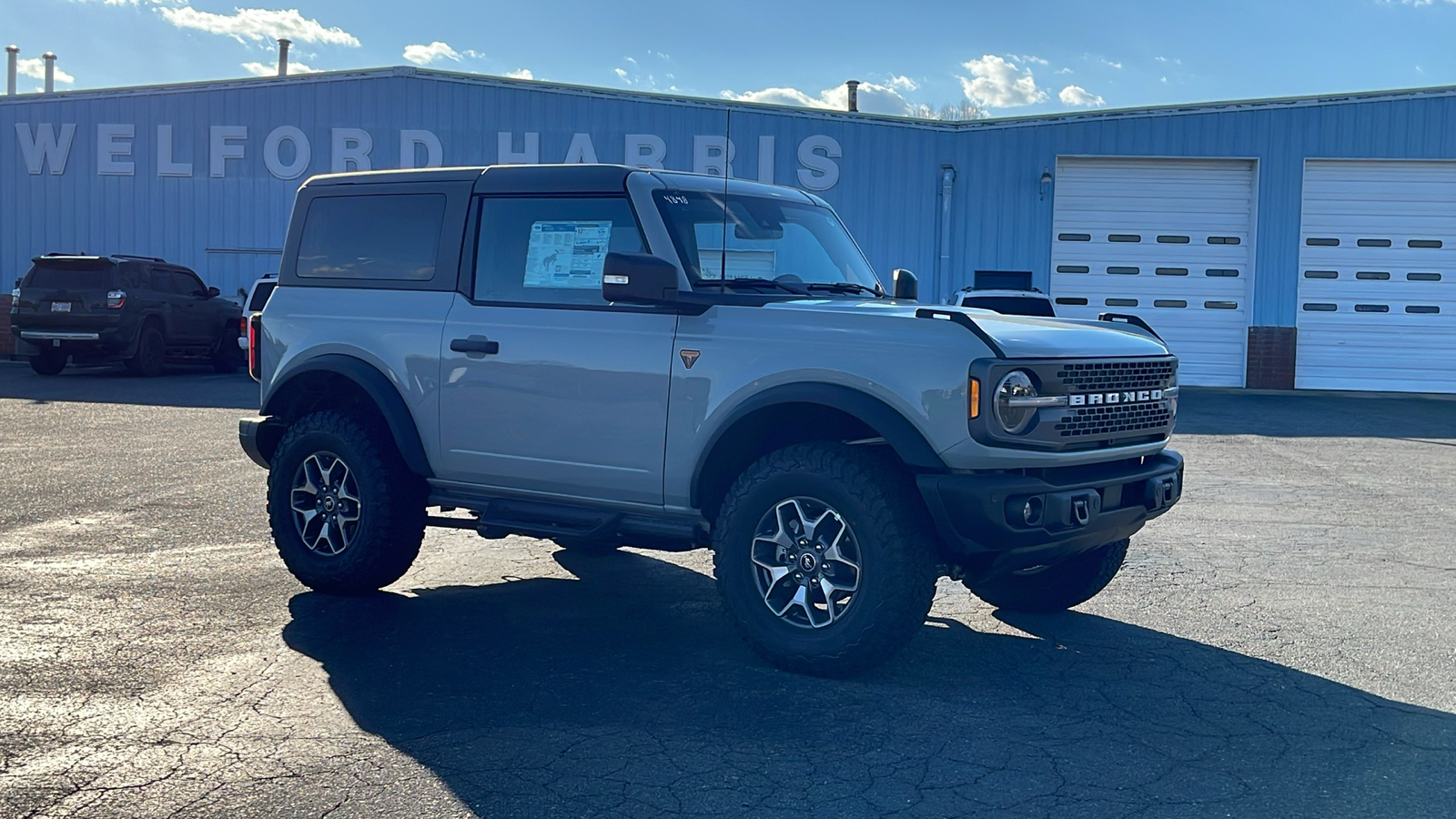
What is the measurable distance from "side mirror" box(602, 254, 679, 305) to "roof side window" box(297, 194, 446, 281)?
1320 mm

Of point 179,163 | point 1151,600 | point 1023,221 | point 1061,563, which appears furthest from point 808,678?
point 179,163

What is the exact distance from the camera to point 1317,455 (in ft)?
43.9

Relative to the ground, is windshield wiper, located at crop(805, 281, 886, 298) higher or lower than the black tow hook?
higher

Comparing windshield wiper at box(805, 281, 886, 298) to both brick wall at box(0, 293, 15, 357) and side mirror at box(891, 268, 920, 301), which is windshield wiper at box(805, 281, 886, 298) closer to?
side mirror at box(891, 268, 920, 301)

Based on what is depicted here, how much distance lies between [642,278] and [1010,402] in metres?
1.52

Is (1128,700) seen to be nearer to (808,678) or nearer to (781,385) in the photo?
(808,678)

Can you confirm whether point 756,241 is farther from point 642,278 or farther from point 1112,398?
point 1112,398

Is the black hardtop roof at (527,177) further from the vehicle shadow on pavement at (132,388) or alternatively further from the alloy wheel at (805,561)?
the vehicle shadow on pavement at (132,388)

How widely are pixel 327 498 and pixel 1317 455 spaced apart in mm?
10411

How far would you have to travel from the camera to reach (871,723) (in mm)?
4590

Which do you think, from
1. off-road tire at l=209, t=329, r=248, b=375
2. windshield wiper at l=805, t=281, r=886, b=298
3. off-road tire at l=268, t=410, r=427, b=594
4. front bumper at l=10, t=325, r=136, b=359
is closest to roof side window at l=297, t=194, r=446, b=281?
off-road tire at l=268, t=410, r=427, b=594

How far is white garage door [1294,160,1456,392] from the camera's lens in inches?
941

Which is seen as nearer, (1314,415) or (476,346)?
(476,346)

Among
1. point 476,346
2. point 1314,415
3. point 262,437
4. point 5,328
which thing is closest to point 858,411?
point 476,346
